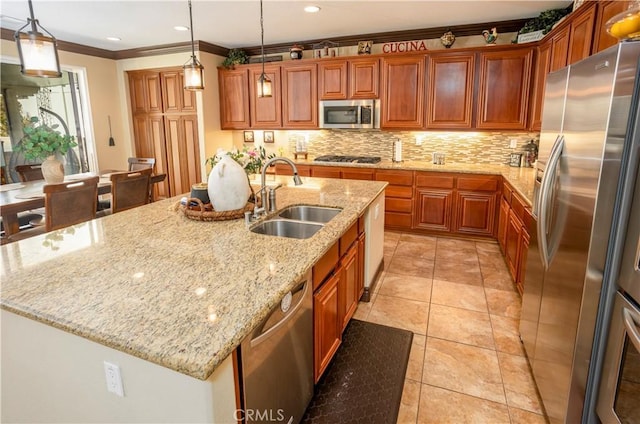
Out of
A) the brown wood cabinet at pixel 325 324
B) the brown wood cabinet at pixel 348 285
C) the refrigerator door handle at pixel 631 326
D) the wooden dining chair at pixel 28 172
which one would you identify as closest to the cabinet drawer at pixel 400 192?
the brown wood cabinet at pixel 348 285

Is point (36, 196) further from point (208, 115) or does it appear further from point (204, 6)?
point (208, 115)

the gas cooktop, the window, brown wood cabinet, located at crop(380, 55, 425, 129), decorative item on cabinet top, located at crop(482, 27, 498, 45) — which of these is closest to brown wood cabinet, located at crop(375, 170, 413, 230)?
the gas cooktop

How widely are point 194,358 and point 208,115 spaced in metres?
5.02

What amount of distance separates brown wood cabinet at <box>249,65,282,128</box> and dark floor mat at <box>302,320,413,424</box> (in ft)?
12.0

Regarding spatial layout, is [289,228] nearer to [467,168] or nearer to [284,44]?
[467,168]

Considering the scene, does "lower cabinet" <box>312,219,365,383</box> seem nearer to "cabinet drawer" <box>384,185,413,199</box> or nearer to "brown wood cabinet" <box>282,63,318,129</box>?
"cabinet drawer" <box>384,185,413,199</box>

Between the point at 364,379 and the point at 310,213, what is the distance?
1096 millimetres

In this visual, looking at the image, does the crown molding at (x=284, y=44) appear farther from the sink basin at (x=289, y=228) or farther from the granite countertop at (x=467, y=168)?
the sink basin at (x=289, y=228)

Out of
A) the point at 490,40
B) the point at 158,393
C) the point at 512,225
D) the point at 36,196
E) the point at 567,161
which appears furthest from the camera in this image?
the point at 490,40

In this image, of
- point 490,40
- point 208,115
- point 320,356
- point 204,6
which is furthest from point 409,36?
point 320,356

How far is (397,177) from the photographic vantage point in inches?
181

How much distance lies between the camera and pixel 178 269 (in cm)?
144

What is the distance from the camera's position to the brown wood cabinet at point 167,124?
5.50 meters

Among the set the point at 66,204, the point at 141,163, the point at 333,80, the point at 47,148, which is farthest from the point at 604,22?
the point at 141,163
